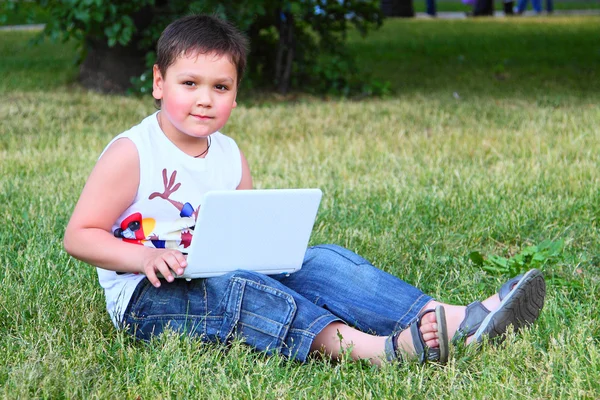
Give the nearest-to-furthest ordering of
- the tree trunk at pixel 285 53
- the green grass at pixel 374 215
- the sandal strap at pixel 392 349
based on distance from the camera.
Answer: the green grass at pixel 374 215, the sandal strap at pixel 392 349, the tree trunk at pixel 285 53

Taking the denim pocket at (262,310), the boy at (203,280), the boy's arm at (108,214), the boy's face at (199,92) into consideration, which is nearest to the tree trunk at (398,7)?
the boy at (203,280)

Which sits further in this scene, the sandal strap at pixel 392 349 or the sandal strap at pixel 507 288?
the sandal strap at pixel 507 288

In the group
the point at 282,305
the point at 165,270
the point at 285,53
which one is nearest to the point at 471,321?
the point at 282,305

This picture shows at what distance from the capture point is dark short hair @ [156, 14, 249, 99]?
2553 mm

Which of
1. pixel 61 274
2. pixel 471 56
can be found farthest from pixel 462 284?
pixel 471 56

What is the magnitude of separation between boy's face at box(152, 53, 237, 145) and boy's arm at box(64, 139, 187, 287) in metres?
0.17

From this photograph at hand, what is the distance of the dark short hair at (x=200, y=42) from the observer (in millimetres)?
2553

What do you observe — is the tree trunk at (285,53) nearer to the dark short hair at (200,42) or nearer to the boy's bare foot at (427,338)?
the dark short hair at (200,42)

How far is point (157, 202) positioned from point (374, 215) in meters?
1.55

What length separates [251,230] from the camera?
7.84 feet

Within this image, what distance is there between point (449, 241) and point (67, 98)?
4612 mm

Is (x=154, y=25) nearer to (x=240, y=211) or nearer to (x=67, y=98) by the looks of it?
(x=67, y=98)

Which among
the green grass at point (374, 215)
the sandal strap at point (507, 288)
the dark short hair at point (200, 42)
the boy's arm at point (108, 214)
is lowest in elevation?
the green grass at point (374, 215)

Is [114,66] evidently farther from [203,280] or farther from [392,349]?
[392,349]
